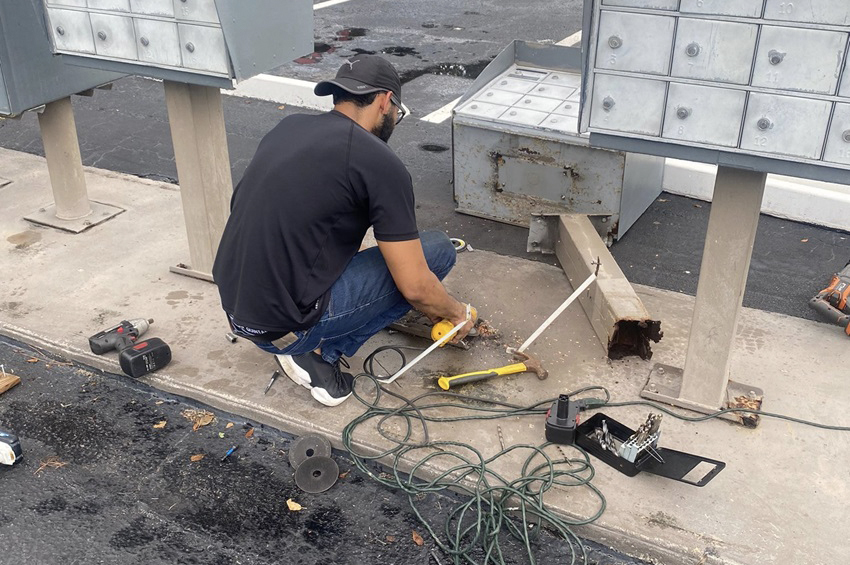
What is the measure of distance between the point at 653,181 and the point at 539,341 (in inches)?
70.0

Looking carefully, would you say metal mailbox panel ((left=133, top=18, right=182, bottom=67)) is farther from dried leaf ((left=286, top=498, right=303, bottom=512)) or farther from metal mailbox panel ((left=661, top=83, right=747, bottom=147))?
metal mailbox panel ((left=661, top=83, right=747, bottom=147))

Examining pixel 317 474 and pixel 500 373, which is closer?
pixel 317 474

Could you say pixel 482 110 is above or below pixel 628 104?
below

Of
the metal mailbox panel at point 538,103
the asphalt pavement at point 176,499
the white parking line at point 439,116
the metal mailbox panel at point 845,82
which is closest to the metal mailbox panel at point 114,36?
the asphalt pavement at point 176,499

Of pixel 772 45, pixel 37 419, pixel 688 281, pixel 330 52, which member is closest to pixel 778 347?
pixel 688 281

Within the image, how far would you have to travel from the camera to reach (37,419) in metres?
3.24

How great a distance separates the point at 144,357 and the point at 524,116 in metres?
2.42

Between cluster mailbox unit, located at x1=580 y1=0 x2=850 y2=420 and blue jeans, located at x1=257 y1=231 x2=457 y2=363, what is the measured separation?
983 millimetres

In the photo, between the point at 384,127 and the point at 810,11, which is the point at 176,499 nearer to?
the point at 384,127

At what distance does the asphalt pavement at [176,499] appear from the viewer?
2627 millimetres

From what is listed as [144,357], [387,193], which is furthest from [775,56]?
[144,357]

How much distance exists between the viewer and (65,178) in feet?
14.9

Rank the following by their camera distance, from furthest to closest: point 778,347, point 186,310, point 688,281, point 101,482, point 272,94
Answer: point 272,94
point 688,281
point 186,310
point 778,347
point 101,482

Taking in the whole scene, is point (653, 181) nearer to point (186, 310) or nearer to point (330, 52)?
point (186, 310)
